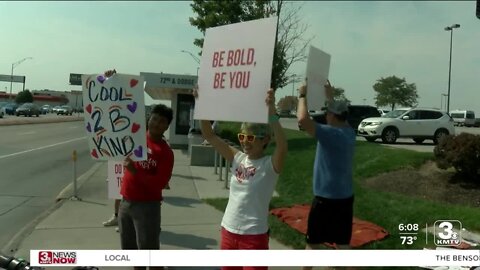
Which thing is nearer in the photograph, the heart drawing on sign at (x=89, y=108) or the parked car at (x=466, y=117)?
the heart drawing on sign at (x=89, y=108)

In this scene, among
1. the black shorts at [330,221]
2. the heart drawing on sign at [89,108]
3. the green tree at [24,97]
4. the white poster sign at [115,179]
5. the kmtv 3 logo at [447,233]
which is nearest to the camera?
the black shorts at [330,221]

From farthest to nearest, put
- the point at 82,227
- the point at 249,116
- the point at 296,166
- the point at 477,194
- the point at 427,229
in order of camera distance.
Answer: the point at 296,166
the point at 477,194
the point at 82,227
the point at 427,229
the point at 249,116

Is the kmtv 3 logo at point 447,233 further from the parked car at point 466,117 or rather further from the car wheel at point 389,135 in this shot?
the car wheel at point 389,135

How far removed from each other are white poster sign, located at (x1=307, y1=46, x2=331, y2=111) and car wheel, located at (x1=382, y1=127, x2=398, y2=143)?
1663 centimetres

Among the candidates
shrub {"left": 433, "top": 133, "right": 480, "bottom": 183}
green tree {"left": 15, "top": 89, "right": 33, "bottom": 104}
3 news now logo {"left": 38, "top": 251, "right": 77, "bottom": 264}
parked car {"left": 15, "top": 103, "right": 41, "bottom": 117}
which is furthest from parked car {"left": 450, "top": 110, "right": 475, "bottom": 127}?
green tree {"left": 15, "top": 89, "right": 33, "bottom": 104}

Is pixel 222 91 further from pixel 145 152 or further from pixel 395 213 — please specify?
pixel 395 213

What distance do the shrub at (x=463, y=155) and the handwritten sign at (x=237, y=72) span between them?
17.9 feet

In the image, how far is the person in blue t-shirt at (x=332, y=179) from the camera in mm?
3629

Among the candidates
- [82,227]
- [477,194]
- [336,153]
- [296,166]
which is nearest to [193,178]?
[296,166]

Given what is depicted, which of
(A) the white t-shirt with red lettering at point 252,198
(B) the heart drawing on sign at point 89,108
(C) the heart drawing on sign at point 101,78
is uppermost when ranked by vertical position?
(C) the heart drawing on sign at point 101,78

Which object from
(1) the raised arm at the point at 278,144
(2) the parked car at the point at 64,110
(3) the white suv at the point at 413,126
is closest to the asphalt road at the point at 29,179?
(1) the raised arm at the point at 278,144

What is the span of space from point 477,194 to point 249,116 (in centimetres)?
519

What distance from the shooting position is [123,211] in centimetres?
377

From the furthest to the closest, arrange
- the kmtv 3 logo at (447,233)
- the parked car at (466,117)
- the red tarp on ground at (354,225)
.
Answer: the parked car at (466,117)
the red tarp on ground at (354,225)
the kmtv 3 logo at (447,233)
